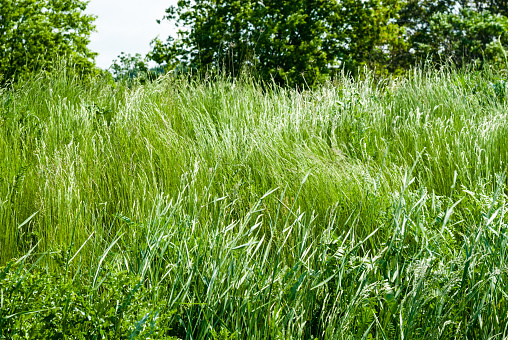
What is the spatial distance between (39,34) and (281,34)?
4098 mm

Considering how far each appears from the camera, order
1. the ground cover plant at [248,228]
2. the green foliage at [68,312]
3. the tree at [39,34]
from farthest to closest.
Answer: the tree at [39,34] → the ground cover plant at [248,228] → the green foliage at [68,312]

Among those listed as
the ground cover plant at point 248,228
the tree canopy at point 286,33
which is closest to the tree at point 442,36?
the tree canopy at point 286,33

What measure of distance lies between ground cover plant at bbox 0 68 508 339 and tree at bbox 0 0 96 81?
4.10 meters

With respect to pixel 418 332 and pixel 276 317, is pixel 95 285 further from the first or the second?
pixel 418 332

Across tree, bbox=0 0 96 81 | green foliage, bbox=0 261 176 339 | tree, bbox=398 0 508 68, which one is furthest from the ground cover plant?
tree, bbox=398 0 508 68

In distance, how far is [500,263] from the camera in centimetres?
162

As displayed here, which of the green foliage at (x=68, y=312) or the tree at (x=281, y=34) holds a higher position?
the tree at (x=281, y=34)

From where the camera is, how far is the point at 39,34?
796 cm

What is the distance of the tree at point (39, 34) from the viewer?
25.3ft

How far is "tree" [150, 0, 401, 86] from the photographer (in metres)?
8.42

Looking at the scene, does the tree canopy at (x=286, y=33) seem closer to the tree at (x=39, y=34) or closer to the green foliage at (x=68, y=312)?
the tree at (x=39, y=34)

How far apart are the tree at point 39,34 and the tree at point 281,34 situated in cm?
139

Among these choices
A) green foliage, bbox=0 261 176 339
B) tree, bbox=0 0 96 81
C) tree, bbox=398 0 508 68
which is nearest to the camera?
green foliage, bbox=0 261 176 339

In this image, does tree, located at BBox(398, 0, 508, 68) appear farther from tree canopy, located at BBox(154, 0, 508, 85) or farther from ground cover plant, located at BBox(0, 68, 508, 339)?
ground cover plant, located at BBox(0, 68, 508, 339)
